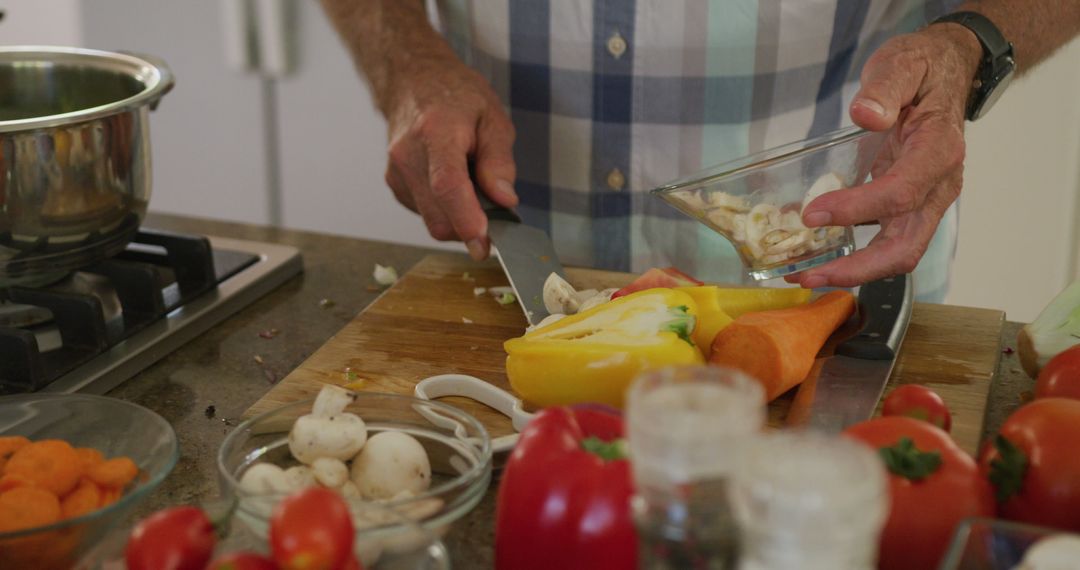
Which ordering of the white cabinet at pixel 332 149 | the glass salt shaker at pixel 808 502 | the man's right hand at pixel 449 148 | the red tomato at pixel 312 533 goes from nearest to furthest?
the glass salt shaker at pixel 808 502, the red tomato at pixel 312 533, the man's right hand at pixel 449 148, the white cabinet at pixel 332 149

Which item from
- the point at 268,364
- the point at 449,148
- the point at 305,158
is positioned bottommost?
the point at 305,158

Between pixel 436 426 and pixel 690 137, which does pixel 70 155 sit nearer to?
pixel 436 426

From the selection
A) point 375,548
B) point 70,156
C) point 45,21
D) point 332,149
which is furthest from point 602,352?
point 45,21

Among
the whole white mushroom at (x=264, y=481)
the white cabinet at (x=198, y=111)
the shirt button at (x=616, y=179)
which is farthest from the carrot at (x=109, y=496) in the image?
the white cabinet at (x=198, y=111)

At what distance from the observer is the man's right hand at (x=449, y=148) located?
1.56m

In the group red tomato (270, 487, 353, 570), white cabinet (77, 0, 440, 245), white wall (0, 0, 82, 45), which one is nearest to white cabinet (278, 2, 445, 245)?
white cabinet (77, 0, 440, 245)

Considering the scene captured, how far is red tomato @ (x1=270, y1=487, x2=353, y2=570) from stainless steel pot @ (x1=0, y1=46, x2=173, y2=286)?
0.67 meters

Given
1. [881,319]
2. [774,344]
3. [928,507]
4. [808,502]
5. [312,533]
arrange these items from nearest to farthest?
1. [808,502]
2. [312,533]
3. [928,507]
4. [774,344]
5. [881,319]

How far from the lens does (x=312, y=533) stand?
76 cm

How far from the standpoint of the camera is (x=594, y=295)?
145 cm

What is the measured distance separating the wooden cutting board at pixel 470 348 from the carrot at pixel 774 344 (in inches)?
1.7

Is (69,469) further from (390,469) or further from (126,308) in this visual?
(126,308)

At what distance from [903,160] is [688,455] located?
83 cm

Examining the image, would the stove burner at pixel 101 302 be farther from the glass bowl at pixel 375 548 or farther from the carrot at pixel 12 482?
the glass bowl at pixel 375 548
